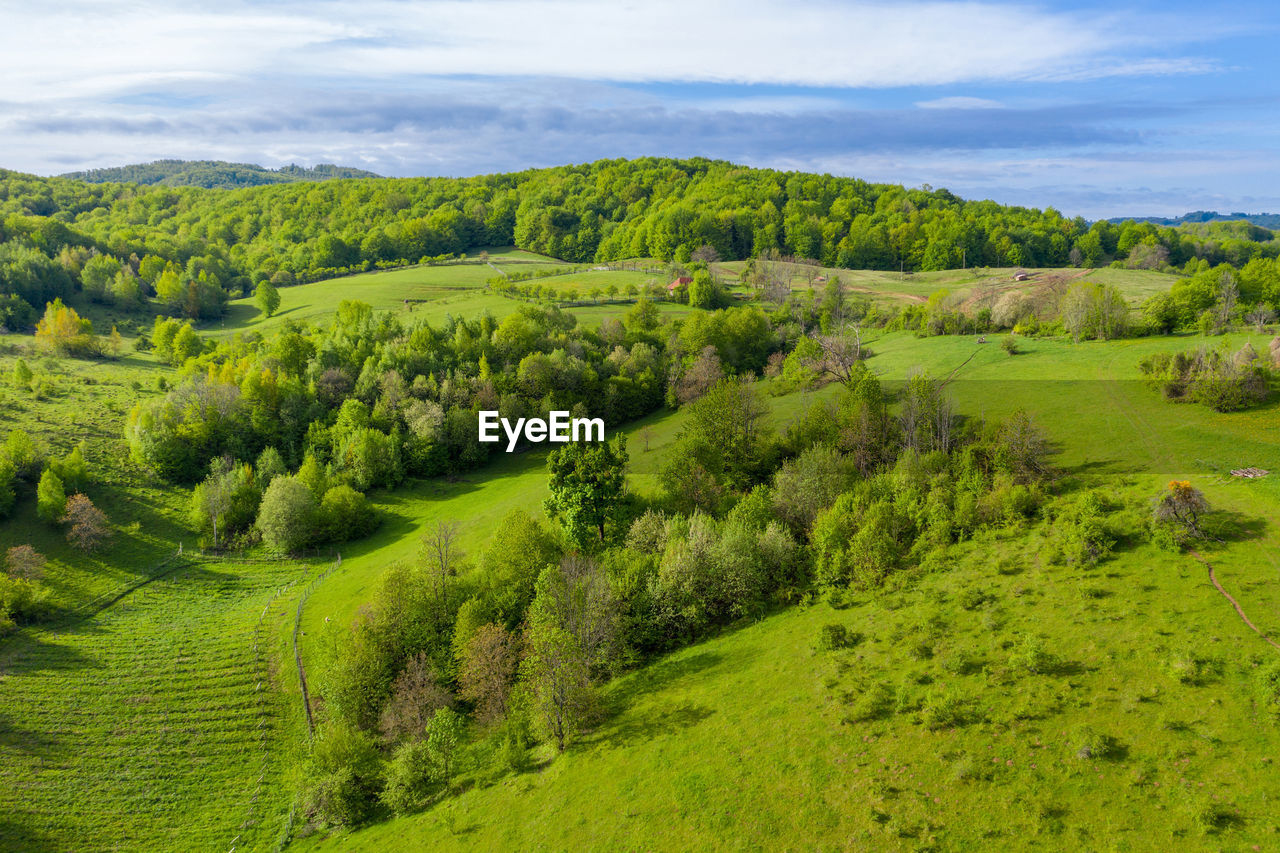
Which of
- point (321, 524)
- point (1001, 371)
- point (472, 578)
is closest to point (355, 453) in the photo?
point (321, 524)

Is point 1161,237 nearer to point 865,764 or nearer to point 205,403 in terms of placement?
point 865,764

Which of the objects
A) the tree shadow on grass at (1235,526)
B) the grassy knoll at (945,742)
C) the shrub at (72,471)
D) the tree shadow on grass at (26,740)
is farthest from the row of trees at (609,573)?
the shrub at (72,471)

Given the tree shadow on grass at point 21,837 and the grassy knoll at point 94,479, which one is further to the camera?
the grassy knoll at point 94,479

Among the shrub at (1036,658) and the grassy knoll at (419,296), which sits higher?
the grassy knoll at (419,296)

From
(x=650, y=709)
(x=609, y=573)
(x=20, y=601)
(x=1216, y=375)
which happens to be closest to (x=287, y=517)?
(x=20, y=601)

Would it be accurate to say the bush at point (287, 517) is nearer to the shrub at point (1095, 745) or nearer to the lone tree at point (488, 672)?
the lone tree at point (488, 672)

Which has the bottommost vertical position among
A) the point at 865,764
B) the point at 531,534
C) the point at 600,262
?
the point at 865,764
